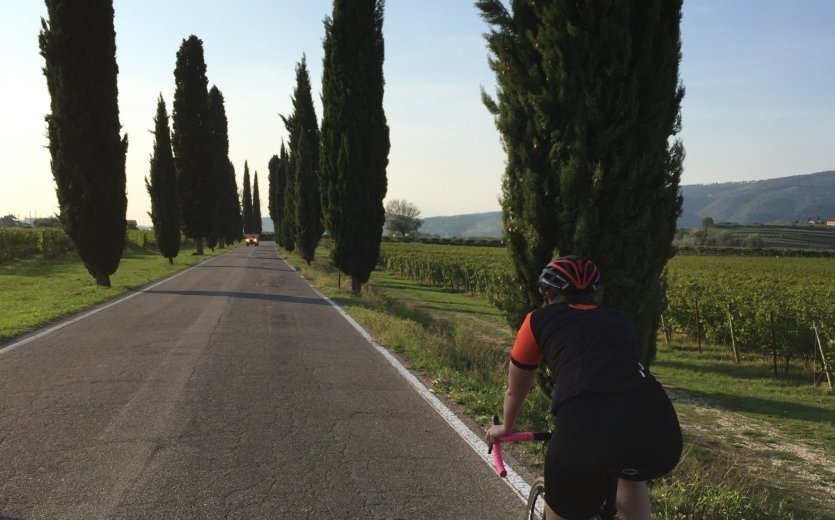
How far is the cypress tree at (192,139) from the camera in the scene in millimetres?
43625

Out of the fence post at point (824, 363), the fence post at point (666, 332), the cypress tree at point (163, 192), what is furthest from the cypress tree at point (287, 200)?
the fence post at point (824, 363)

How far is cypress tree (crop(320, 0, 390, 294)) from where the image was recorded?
820 inches

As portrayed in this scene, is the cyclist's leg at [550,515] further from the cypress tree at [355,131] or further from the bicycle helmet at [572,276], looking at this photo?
the cypress tree at [355,131]

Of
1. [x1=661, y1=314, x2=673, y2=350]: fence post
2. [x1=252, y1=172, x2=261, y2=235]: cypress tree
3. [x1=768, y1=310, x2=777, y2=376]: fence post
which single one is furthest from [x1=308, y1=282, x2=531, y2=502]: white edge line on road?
[x1=252, y1=172, x2=261, y2=235]: cypress tree

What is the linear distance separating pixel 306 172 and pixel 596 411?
116 ft

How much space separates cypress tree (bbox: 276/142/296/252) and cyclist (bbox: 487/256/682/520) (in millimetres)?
39806

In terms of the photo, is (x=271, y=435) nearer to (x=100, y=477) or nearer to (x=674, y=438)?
(x=100, y=477)

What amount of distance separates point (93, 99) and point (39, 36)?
2.39 metres

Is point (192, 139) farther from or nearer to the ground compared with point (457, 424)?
farther from the ground

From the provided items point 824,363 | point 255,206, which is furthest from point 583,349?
point 255,206

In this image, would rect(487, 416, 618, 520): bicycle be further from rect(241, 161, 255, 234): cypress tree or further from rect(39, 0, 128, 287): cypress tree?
rect(241, 161, 255, 234): cypress tree

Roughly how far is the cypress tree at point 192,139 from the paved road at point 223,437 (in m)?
37.1

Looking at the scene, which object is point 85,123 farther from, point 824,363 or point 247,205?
point 247,205

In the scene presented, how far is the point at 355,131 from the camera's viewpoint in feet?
68.3
